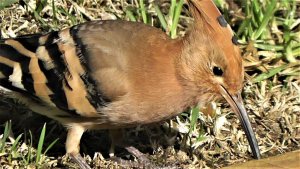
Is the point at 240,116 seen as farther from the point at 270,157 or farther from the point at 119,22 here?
the point at 119,22

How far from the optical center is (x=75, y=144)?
471 cm

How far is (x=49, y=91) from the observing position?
14.9 ft

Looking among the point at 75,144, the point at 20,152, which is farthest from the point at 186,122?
the point at 20,152

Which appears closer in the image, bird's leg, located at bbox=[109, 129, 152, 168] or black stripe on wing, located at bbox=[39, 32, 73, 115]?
black stripe on wing, located at bbox=[39, 32, 73, 115]

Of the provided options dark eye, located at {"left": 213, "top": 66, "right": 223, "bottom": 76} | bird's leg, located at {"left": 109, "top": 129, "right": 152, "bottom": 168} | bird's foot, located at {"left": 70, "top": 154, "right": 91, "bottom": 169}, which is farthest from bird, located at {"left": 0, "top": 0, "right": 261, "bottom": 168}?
bird's leg, located at {"left": 109, "top": 129, "right": 152, "bottom": 168}

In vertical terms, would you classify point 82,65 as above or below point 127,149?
above

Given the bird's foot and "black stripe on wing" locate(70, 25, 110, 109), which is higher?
"black stripe on wing" locate(70, 25, 110, 109)

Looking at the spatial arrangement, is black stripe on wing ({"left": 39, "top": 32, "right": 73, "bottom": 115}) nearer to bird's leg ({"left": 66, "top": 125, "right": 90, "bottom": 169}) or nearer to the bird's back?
the bird's back

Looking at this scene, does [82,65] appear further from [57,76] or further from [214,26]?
[214,26]

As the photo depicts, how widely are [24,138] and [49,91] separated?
1.76 feet

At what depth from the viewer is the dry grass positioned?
16.5 ft

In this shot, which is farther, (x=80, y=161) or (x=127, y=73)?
(x=80, y=161)

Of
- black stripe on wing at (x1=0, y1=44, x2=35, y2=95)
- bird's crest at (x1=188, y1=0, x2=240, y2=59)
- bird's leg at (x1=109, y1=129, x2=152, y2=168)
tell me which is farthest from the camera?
bird's leg at (x1=109, y1=129, x2=152, y2=168)

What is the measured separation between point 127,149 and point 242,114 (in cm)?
81
